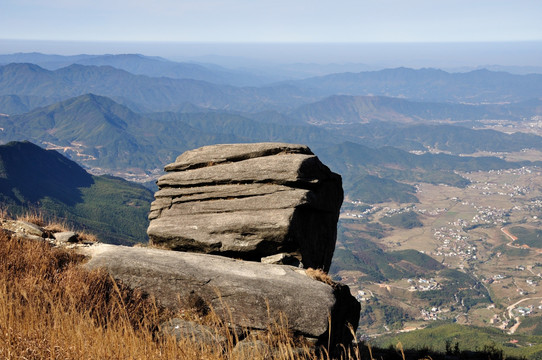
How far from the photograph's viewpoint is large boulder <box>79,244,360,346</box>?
1190cm

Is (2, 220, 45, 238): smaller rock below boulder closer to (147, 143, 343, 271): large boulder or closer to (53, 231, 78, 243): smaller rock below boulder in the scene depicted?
(53, 231, 78, 243): smaller rock below boulder

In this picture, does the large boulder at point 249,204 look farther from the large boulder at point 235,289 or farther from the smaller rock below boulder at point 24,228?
the smaller rock below boulder at point 24,228

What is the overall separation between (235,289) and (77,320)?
5.56 meters

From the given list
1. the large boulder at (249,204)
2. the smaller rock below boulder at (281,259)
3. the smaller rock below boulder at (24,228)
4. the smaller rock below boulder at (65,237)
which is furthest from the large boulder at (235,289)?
the large boulder at (249,204)

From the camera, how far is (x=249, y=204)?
19562mm

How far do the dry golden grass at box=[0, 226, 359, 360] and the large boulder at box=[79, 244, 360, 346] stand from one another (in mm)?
588

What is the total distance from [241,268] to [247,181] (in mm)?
7486

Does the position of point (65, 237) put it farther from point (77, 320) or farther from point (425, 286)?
point (425, 286)

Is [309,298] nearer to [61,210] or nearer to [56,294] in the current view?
[56,294]

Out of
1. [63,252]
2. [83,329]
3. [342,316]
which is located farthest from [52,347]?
[342,316]

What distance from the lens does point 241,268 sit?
1379cm

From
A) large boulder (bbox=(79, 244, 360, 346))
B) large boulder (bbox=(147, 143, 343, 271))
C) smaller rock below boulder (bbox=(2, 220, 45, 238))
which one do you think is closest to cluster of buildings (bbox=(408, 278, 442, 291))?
large boulder (bbox=(147, 143, 343, 271))

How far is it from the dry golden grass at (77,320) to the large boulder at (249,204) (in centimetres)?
664

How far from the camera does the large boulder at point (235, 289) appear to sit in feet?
39.0
